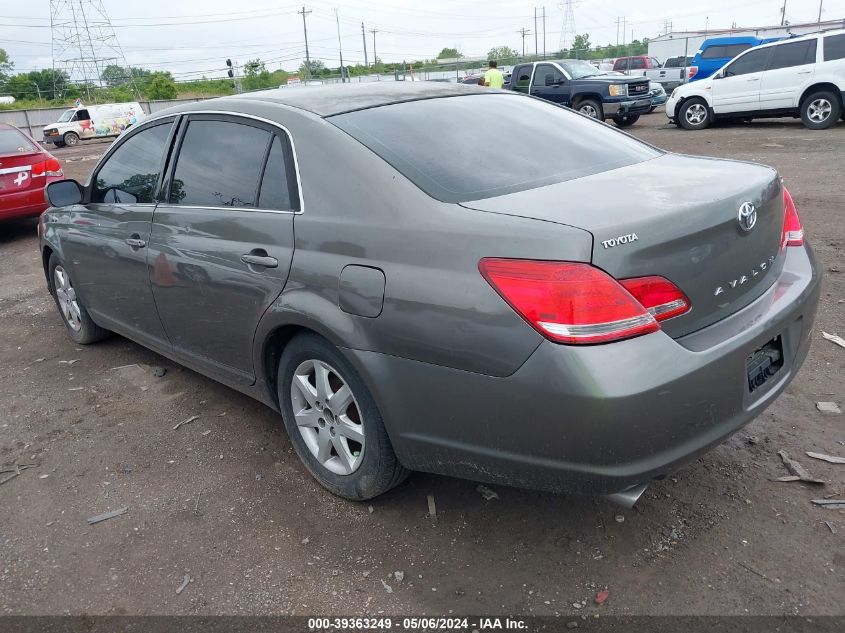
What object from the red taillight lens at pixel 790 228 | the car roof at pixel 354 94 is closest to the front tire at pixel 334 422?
the car roof at pixel 354 94

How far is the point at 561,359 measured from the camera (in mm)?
2084

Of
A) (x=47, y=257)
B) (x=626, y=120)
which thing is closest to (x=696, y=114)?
(x=626, y=120)

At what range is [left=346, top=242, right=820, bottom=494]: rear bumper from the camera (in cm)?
208

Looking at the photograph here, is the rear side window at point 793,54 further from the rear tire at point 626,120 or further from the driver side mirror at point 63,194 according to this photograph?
the driver side mirror at point 63,194

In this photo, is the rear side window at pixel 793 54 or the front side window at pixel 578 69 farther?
the front side window at pixel 578 69

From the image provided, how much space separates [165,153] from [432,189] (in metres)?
1.87

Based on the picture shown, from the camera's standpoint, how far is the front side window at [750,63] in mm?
14625

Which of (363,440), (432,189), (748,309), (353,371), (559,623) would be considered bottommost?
(559,623)

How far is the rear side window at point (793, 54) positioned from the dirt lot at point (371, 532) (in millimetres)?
12373

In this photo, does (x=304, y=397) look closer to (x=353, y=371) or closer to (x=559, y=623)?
(x=353, y=371)

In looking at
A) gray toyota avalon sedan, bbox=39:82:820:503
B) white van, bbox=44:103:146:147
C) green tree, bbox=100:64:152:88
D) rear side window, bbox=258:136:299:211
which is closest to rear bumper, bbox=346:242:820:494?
gray toyota avalon sedan, bbox=39:82:820:503

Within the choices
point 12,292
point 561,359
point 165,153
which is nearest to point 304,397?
point 561,359

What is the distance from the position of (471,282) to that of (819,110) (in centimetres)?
1475

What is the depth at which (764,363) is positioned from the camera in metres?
2.52
